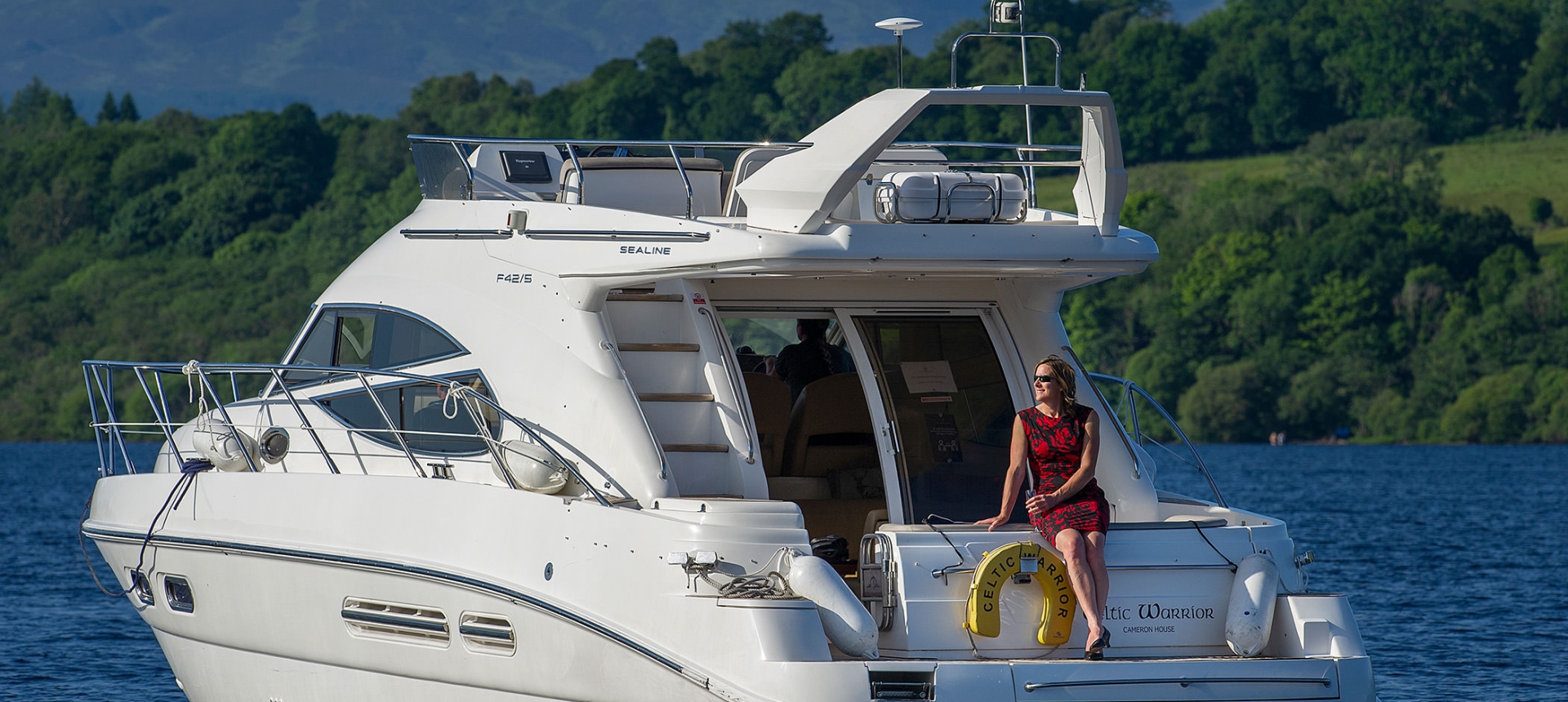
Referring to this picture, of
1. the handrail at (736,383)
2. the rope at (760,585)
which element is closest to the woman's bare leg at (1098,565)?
the rope at (760,585)

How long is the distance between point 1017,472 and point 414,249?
3450mm

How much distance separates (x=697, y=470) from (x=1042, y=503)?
156 centimetres

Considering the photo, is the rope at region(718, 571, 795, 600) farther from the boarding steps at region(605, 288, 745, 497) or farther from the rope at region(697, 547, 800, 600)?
the boarding steps at region(605, 288, 745, 497)

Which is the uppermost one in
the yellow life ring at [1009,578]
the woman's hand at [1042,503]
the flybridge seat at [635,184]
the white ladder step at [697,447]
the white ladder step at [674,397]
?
the flybridge seat at [635,184]

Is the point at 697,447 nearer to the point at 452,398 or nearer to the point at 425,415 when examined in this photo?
the point at 452,398

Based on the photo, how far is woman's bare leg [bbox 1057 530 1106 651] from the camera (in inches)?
315

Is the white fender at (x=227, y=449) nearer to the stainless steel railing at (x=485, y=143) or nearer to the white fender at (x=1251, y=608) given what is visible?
the stainless steel railing at (x=485, y=143)

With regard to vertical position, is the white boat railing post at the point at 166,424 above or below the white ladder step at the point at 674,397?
below

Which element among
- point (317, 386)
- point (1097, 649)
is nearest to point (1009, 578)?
point (1097, 649)

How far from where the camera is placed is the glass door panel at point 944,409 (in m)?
9.11

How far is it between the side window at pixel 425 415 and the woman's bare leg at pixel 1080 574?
107 inches

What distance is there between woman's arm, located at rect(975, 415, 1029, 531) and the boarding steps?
46.7 inches

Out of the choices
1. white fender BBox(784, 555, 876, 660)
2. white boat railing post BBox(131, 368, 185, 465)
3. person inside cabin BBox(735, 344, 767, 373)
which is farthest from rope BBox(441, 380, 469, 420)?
white fender BBox(784, 555, 876, 660)

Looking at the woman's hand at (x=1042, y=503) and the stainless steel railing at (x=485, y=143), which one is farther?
the stainless steel railing at (x=485, y=143)
